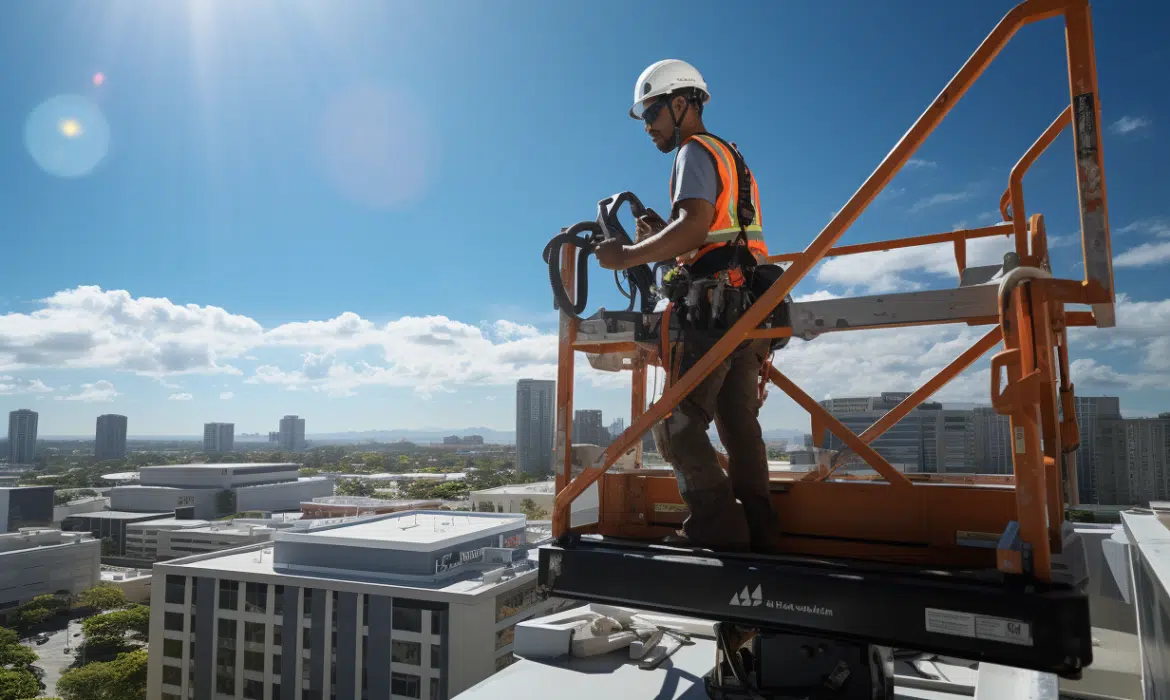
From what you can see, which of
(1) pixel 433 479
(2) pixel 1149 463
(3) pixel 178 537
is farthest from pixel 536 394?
(2) pixel 1149 463

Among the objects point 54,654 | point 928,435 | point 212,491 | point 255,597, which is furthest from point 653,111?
point 212,491

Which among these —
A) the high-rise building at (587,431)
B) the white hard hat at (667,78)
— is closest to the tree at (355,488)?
the high-rise building at (587,431)

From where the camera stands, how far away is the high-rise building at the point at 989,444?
19.6 ft

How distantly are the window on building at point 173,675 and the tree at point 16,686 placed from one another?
18.5ft

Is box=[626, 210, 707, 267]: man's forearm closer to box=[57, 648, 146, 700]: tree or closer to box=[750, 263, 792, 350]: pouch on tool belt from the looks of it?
box=[750, 263, 792, 350]: pouch on tool belt

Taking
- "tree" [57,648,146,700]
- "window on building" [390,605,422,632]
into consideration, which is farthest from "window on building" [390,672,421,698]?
"tree" [57,648,146,700]

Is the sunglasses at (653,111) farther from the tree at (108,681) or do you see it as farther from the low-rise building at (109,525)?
the low-rise building at (109,525)

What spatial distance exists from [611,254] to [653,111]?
91 cm

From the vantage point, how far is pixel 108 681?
32906 mm

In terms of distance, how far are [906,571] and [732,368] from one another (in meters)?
1.36

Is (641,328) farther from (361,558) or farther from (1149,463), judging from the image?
(361,558)

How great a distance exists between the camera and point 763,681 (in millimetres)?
3588

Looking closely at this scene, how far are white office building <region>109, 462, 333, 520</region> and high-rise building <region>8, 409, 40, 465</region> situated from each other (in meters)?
126

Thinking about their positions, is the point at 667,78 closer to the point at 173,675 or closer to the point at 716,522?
the point at 716,522
